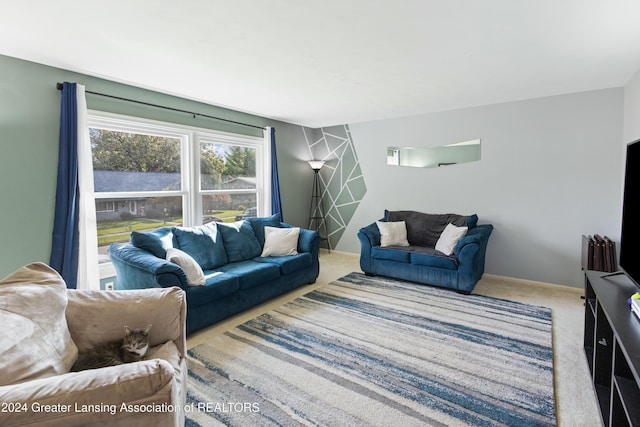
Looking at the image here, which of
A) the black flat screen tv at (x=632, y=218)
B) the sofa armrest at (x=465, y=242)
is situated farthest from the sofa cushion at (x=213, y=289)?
the black flat screen tv at (x=632, y=218)

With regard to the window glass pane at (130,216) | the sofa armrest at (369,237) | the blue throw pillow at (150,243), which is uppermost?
the window glass pane at (130,216)

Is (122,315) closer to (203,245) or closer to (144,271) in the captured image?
(144,271)

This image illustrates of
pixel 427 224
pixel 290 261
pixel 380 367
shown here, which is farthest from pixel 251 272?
pixel 427 224

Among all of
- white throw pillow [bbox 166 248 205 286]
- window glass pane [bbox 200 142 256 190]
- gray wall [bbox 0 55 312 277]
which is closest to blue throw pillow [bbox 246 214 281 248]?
window glass pane [bbox 200 142 256 190]

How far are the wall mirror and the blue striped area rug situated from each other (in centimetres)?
210

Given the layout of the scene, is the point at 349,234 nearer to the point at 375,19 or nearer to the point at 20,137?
the point at 375,19

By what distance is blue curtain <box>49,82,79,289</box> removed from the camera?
2943 millimetres

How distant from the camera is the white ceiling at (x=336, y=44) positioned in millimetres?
1976

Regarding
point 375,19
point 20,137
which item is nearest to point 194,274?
point 20,137

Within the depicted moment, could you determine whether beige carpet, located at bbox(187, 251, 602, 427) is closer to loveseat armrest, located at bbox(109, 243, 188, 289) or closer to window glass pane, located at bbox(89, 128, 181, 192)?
loveseat armrest, located at bbox(109, 243, 188, 289)

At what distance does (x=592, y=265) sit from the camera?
329cm

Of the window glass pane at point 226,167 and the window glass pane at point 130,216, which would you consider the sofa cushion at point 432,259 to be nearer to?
the window glass pane at point 226,167

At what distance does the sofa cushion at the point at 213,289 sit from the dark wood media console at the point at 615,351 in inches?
107

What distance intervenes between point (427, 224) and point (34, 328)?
14.1 feet
